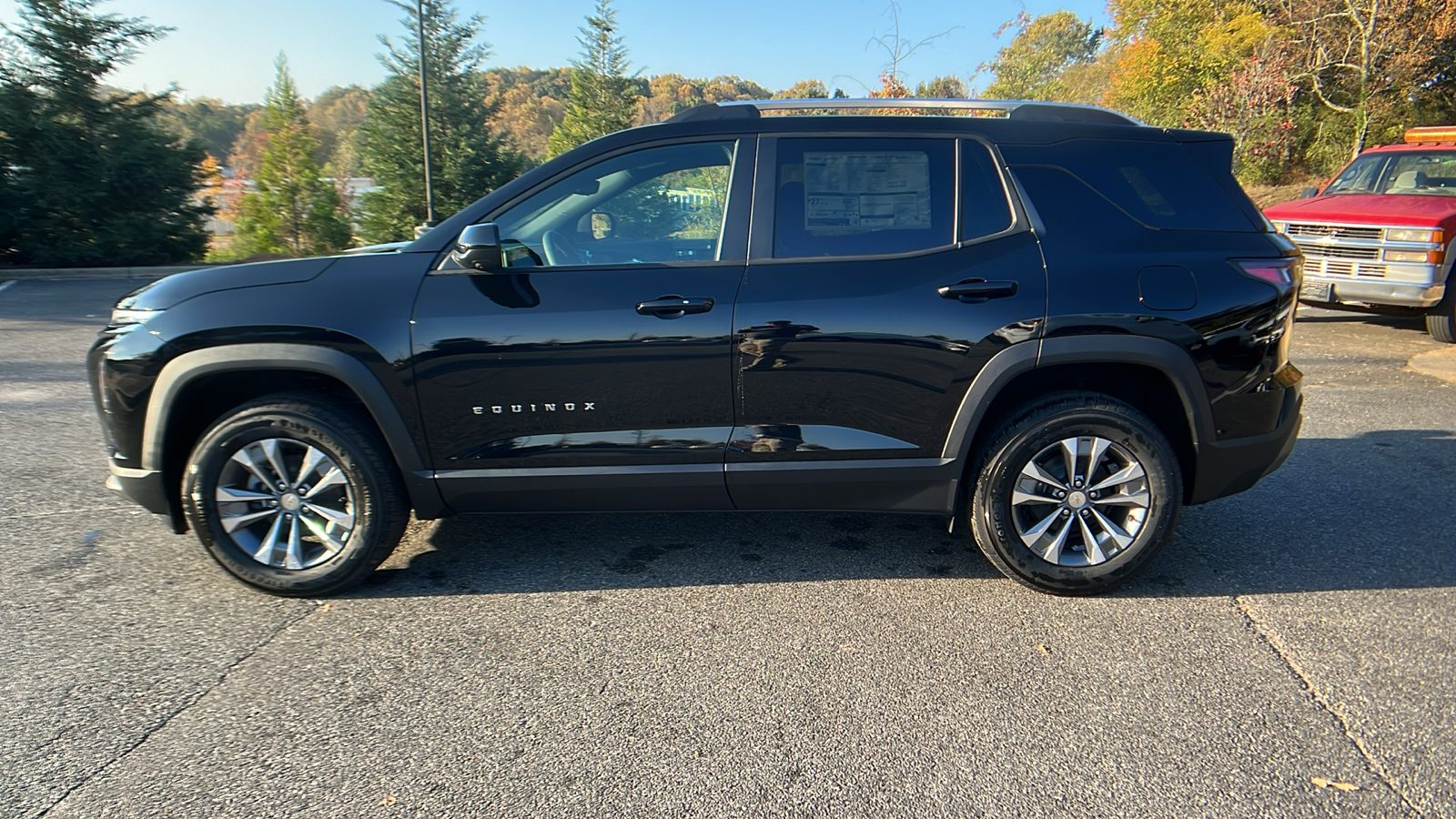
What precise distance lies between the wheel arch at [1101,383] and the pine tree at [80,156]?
18868 millimetres

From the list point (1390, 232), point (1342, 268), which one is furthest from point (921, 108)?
point (1342, 268)

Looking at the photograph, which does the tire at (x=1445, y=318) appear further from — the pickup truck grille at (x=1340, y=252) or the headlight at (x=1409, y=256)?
the pickup truck grille at (x=1340, y=252)

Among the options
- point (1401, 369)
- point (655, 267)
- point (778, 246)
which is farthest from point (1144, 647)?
point (1401, 369)

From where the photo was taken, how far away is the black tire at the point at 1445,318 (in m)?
8.76

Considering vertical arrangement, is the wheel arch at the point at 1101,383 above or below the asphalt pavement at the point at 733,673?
above

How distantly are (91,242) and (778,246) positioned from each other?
18432 millimetres

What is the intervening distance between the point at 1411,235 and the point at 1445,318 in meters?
0.99

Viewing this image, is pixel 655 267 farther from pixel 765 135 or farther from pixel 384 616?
pixel 384 616

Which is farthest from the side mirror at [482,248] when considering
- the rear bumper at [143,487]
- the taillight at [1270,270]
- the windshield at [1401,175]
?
the windshield at [1401,175]

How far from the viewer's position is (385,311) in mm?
3340

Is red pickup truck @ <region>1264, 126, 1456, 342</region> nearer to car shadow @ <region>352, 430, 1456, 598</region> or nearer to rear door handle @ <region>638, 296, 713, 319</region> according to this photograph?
car shadow @ <region>352, 430, 1456, 598</region>

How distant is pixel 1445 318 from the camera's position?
29.2 feet

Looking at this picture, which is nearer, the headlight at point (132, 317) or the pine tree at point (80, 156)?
the headlight at point (132, 317)

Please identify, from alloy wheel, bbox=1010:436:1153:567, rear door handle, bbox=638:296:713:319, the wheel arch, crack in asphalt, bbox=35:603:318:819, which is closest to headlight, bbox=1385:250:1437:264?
the wheel arch
